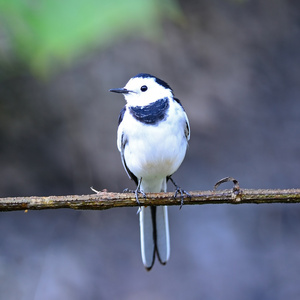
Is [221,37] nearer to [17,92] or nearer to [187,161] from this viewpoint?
[187,161]

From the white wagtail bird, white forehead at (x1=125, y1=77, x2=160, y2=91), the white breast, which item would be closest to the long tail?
the white wagtail bird

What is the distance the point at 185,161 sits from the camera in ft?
15.5

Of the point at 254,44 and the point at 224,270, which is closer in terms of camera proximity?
the point at 224,270

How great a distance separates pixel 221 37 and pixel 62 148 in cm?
211

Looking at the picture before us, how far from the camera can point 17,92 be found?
448 cm

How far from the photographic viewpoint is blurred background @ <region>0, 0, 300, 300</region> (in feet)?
13.5

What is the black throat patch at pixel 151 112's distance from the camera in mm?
2654

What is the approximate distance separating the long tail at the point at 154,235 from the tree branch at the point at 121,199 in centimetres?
79

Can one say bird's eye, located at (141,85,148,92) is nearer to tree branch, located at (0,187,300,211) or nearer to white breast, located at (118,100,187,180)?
white breast, located at (118,100,187,180)

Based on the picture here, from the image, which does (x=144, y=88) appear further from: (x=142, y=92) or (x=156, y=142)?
(x=156, y=142)

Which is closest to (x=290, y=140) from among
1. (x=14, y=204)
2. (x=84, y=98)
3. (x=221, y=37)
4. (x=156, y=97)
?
(x=221, y=37)

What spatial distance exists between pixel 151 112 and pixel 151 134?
5.0 inches

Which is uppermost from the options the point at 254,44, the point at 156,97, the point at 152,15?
the point at 254,44

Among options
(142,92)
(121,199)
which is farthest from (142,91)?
(121,199)
